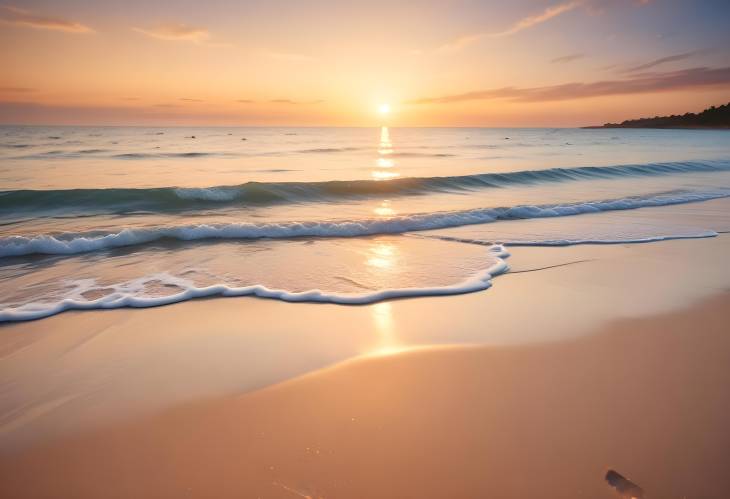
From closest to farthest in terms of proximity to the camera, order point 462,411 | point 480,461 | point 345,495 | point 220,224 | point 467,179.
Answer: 1. point 345,495
2. point 480,461
3. point 462,411
4. point 220,224
5. point 467,179

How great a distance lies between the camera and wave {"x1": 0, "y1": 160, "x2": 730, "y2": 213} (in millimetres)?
11023

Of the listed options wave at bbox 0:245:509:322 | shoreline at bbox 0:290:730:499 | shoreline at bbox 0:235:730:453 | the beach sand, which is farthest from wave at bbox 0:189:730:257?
shoreline at bbox 0:290:730:499

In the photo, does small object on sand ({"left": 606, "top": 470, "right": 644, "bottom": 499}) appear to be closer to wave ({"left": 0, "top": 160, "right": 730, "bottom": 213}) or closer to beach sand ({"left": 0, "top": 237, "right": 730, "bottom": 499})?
beach sand ({"left": 0, "top": 237, "right": 730, "bottom": 499})

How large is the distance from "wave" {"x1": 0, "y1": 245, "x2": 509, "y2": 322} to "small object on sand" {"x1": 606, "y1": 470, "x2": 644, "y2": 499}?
2.77 meters

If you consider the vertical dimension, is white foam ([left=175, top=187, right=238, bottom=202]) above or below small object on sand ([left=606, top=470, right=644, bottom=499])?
above

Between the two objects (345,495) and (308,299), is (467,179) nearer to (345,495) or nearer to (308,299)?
(308,299)

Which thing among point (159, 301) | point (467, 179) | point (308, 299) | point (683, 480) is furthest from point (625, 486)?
point (467, 179)

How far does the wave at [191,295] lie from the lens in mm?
4453

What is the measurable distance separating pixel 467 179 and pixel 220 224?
10.0 m

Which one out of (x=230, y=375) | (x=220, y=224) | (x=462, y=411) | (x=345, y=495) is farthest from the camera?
(x=220, y=224)

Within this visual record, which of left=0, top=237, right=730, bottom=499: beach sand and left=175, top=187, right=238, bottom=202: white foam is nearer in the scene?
left=0, top=237, right=730, bottom=499: beach sand

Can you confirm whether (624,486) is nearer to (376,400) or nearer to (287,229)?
(376,400)

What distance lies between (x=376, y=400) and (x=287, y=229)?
19.2ft

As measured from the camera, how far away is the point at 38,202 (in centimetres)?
1106
